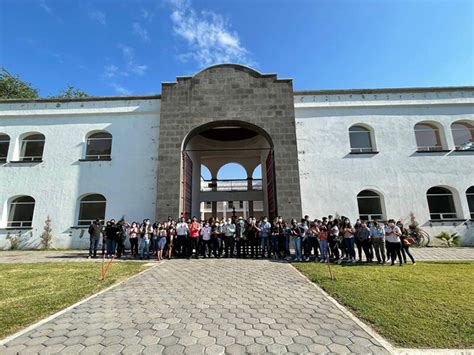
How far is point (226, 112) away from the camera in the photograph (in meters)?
13.2

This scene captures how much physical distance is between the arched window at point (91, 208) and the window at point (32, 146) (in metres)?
3.85

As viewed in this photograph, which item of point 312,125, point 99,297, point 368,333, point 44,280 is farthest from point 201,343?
point 312,125

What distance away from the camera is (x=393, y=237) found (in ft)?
27.3

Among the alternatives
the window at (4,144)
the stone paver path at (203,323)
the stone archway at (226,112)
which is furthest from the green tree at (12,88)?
the stone paver path at (203,323)

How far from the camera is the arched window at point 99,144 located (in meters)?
14.2

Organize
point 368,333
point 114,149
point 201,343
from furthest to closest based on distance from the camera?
point 114,149 → point 368,333 → point 201,343

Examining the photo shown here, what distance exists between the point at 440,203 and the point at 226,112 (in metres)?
11.7

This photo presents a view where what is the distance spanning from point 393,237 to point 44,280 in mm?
9837

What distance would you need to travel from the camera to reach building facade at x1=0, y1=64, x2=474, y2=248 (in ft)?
41.7

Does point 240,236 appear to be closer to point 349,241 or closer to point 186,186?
point 349,241

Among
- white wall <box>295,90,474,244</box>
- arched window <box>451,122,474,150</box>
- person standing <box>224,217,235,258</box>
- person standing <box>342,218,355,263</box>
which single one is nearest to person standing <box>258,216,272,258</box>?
person standing <box>224,217,235,258</box>

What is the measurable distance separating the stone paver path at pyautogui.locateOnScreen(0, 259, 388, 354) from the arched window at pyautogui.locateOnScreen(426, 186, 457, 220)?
10783 millimetres

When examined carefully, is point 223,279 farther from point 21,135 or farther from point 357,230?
point 21,135

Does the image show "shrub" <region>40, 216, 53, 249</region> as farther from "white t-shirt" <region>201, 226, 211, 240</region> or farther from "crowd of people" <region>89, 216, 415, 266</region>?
"white t-shirt" <region>201, 226, 211, 240</region>
